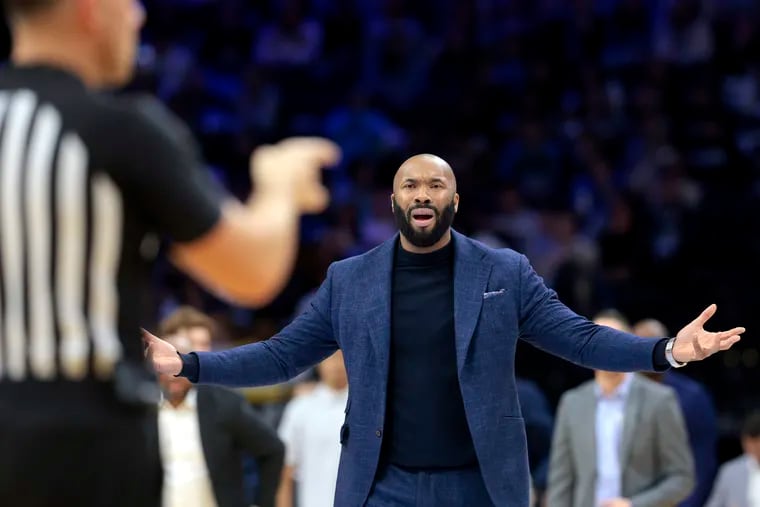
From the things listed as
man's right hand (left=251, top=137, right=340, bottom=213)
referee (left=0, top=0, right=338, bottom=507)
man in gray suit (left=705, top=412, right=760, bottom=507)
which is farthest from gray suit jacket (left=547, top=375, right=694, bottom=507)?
referee (left=0, top=0, right=338, bottom=507)

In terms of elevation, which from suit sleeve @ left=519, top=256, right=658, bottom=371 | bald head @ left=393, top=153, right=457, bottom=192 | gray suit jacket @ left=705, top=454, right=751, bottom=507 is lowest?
suit sleeve @ left=519, top=256, right=658, bottom=371

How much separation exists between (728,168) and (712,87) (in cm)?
99

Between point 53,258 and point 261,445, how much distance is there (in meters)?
4.34

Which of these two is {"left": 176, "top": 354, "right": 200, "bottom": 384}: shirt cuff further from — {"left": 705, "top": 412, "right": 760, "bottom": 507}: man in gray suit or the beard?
{"left": 705, "top": 412, "right": 760, "bottom": 507}: man in gray suit

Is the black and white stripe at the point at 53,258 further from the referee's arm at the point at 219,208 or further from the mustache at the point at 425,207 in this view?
the mustache at the point at 425,207

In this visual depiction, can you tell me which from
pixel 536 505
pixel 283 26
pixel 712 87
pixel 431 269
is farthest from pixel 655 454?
pixel 283 26

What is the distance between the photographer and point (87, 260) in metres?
2.48

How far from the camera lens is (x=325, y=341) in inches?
206

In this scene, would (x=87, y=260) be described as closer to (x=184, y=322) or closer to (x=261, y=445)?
(x=261, y=445)

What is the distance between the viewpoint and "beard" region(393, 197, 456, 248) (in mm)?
5168

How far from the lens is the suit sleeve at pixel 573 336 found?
4828mm

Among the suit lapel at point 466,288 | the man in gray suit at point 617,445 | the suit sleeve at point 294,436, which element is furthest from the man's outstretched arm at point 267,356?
the suit sleeve at point 294,436

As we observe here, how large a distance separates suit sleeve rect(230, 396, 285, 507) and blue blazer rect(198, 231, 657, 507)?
1.44 m

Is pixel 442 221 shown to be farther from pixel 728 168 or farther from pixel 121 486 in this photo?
pixel 728 168
